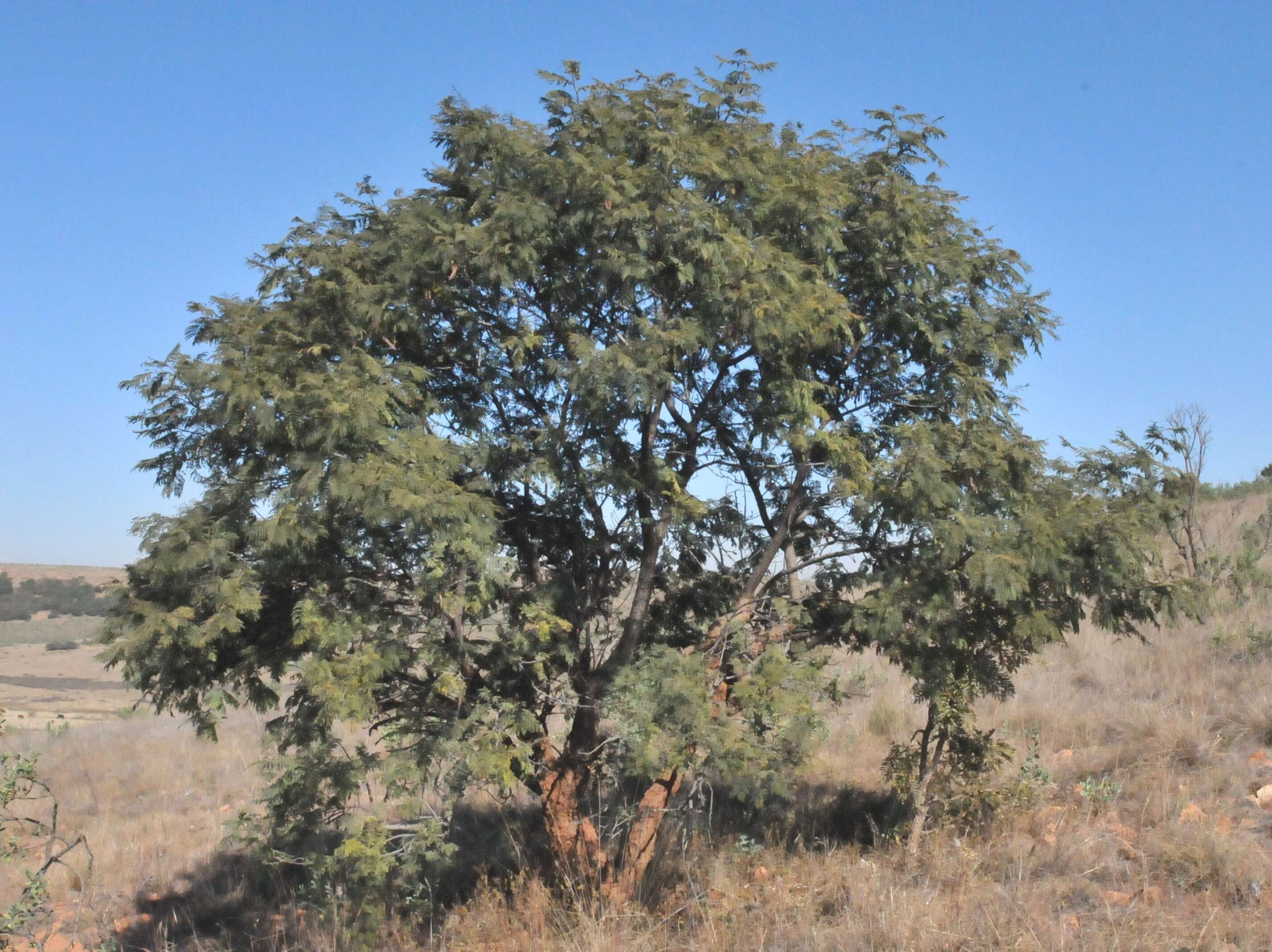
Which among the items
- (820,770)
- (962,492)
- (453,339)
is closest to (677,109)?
(453,339)

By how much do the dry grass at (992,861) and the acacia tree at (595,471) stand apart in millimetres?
880

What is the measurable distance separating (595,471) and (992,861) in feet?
13.5

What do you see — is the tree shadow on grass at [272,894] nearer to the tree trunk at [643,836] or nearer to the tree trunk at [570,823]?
the tree trunk at [570,823]

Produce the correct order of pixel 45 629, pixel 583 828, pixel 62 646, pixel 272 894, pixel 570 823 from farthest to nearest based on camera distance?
pixel 45 629 → pixel 62 646 → pixel 272 894 → pixel 570 823 → pixel 583 828

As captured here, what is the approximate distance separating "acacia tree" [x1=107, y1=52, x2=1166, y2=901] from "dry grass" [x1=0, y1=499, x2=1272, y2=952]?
0.88m

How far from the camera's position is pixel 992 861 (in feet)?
22.3

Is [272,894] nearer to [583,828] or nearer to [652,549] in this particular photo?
[583,828]

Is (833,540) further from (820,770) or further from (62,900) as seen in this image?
(62,900)

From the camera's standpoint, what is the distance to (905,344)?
6824 mm

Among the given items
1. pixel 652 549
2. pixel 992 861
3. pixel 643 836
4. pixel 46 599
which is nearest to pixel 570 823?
pixel 643 836

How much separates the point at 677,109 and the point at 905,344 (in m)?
2.35

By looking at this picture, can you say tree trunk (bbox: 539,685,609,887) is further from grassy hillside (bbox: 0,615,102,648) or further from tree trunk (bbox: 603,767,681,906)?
grassy hillside (bbox: 0,615,102,648)

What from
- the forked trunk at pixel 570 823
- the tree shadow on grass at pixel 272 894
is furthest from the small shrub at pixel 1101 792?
the tree shadow on grass at pixel 272 894

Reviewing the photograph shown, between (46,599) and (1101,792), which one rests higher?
(1101,792)
